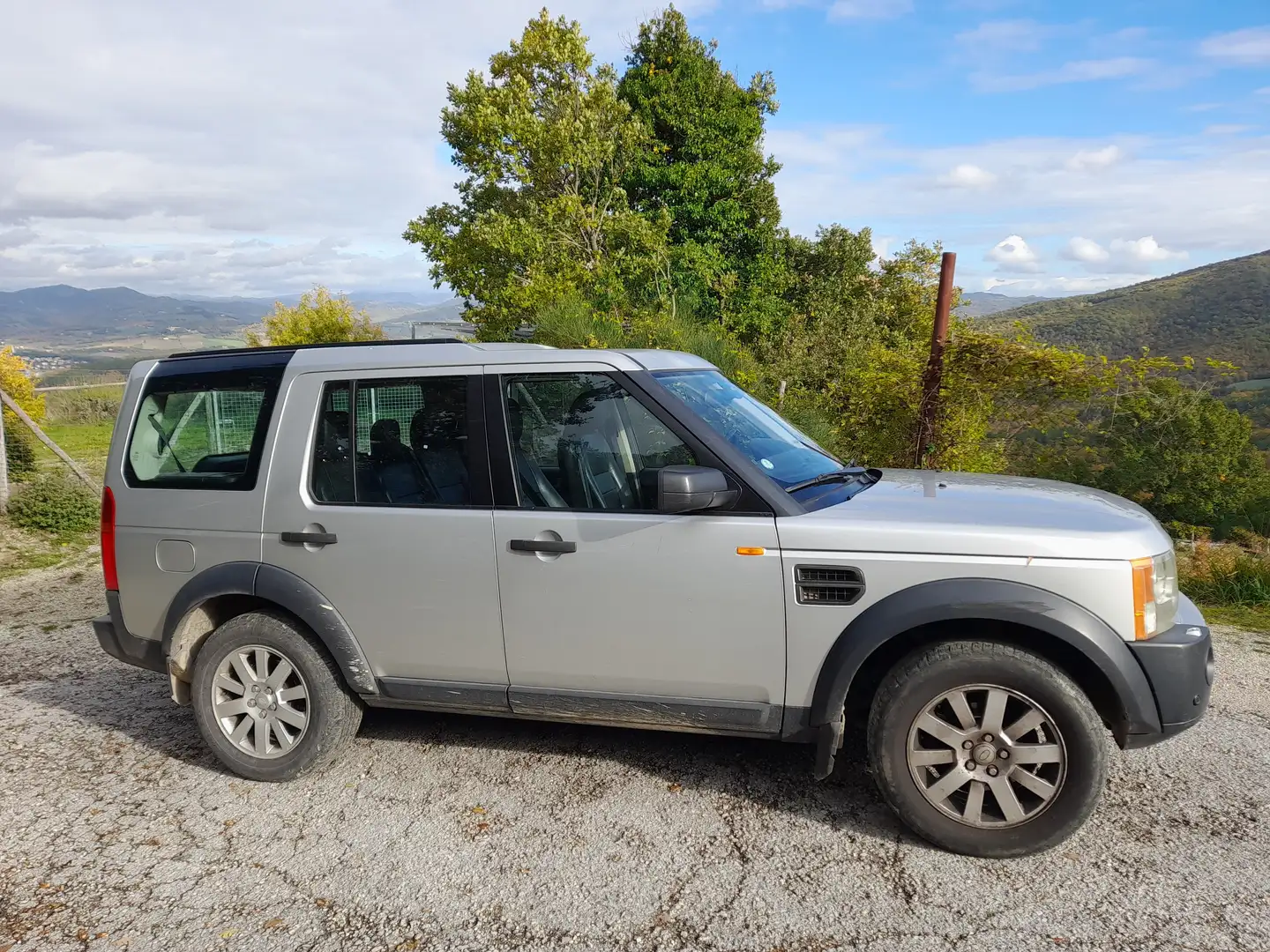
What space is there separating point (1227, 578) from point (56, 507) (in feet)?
40.2

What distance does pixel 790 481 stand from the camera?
346 centimetres

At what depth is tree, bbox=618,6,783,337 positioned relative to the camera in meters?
24.5

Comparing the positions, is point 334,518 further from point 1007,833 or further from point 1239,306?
point 1239,306

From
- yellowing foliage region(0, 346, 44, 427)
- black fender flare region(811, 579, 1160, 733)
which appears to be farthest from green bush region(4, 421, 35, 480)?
black fender flare region(811, 579, 1160, 733)

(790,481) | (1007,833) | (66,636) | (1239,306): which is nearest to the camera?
(1007,833)

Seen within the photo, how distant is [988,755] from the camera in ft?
9.83

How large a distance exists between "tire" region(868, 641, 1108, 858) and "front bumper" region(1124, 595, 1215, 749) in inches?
9.0

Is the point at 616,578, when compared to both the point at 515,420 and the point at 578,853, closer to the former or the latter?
the point at 515,420

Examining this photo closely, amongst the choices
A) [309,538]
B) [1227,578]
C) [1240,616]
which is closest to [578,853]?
[309,538]


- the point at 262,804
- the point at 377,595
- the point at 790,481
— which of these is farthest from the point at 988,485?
the point at 262,804

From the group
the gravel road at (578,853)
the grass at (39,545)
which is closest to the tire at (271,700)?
the gravel road at (578,853)

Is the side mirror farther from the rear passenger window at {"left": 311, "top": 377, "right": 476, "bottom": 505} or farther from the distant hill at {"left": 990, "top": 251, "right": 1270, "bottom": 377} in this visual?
the distant hill at {"left": 990, "top": 251, "right": 1270, "bottom": 377}

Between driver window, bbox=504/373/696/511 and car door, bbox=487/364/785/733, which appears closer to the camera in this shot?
car door, bbox=487/364/785/733

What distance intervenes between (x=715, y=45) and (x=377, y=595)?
26.9 meters
